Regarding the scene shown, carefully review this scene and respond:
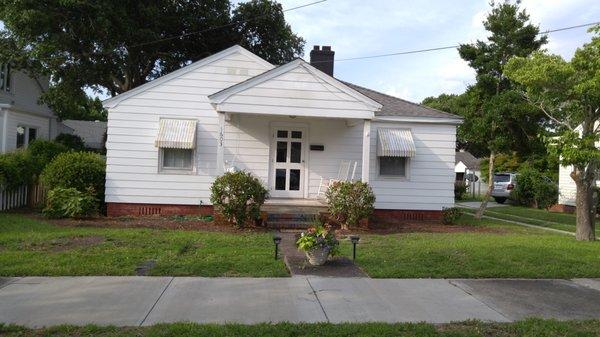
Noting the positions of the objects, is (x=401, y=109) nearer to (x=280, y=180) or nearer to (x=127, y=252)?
(x=280, y=180)

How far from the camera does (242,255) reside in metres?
9.38

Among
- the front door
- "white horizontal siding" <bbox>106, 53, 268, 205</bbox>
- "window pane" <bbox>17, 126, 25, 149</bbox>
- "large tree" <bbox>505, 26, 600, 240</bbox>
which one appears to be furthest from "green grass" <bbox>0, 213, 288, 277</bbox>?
"window pane" <bbox>17, 126, 25, 149</bbox>

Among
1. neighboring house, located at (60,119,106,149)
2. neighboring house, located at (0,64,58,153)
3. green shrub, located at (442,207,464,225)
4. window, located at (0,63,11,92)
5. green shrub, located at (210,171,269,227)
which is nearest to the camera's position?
green shrub, located at (210,171,269,227)

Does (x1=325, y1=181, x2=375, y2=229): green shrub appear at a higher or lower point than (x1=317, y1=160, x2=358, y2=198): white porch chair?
lower

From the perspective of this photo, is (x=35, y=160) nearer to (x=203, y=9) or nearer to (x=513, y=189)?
(x=203, y=9)

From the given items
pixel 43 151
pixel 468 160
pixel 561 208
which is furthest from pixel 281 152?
pixel 468 160

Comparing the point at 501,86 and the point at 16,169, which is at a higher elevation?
the point at 501,86

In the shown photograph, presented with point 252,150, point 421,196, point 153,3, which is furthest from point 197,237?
point 153,3

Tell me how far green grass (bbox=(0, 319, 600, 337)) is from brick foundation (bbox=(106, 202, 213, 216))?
389 inches

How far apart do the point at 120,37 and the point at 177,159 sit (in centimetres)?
934

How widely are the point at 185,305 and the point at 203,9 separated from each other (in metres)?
20.4

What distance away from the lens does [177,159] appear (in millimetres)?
15391

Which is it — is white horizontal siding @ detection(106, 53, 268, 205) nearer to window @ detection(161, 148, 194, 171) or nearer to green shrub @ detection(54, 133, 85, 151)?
window @ detection(161, 148, 194, 171)

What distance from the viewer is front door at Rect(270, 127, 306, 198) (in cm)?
1598
